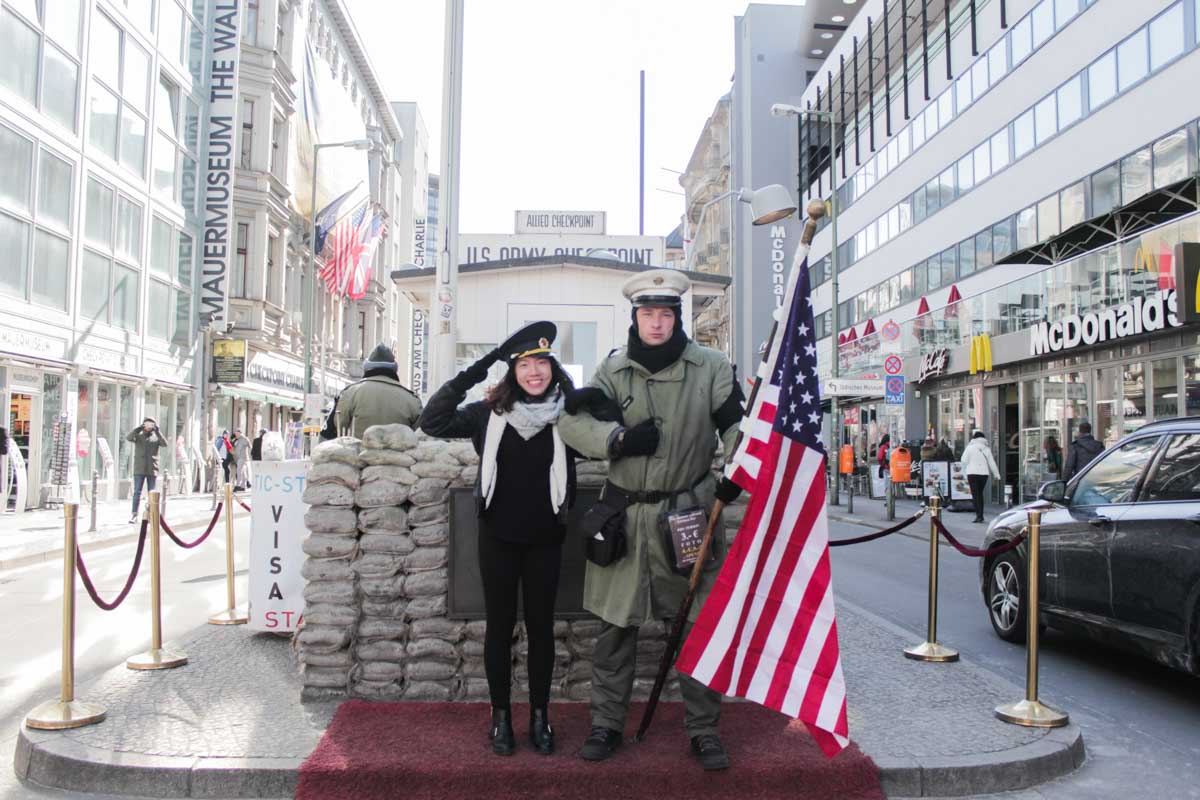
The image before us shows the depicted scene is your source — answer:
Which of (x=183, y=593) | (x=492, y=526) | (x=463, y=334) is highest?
(x=463, y=334)

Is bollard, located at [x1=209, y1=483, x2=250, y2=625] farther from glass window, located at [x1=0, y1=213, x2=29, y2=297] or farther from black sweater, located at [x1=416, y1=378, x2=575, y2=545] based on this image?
glass window, located at [x1=0, y1=213, x2=29, y2=297]

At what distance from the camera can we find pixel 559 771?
4168mm

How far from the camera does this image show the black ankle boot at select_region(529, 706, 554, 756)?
14.4ft

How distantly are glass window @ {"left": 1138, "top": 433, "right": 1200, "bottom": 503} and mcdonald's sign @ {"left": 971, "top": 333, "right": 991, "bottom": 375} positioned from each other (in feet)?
60.2

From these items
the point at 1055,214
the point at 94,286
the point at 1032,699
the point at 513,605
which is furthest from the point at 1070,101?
the point at 513,605

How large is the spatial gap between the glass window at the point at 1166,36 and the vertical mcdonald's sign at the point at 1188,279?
5789mm

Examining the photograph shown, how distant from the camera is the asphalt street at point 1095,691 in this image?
450 cm

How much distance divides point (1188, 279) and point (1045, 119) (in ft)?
34.3

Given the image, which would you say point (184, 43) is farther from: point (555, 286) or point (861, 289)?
point (861, 289)

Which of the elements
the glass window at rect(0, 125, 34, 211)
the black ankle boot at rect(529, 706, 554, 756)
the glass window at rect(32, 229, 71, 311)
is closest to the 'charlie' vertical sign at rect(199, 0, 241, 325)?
the glass window at rect(32, 229, 71, 311)

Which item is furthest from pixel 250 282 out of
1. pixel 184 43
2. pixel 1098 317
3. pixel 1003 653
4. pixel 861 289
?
pixel 1003 653

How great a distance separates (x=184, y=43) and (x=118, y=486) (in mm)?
12104

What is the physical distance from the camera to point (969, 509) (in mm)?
21484

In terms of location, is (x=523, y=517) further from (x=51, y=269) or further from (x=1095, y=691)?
(x=51, y=269)
